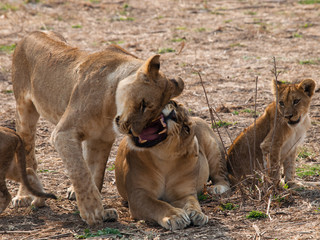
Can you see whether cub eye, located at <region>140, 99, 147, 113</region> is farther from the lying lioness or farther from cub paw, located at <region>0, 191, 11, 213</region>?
cub paw, located at <region>0, 191, 11, 213</region>


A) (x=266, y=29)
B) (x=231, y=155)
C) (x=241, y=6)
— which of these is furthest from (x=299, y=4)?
(x=231, y=155)

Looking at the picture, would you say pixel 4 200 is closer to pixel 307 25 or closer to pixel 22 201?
pixel 22 201

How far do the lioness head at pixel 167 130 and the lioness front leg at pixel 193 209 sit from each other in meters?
0.49

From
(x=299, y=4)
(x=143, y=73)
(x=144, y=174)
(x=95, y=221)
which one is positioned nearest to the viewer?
(x=143, y=73)

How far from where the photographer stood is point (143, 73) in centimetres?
439

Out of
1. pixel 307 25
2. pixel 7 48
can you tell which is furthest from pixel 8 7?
pixel 307 25

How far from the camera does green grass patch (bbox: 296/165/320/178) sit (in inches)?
234

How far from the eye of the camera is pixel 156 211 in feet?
15.6

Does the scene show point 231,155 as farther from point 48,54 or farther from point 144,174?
point 48,54

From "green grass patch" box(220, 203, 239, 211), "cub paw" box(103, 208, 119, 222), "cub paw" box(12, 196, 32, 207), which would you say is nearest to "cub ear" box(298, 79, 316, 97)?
"green grass patch" box(220, 203, 239, 211)

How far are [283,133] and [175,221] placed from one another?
1812mm

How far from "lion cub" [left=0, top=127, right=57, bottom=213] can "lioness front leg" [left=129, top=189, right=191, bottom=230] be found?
0.70 meters

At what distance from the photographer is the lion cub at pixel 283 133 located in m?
5.81

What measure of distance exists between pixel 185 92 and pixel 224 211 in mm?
3830
